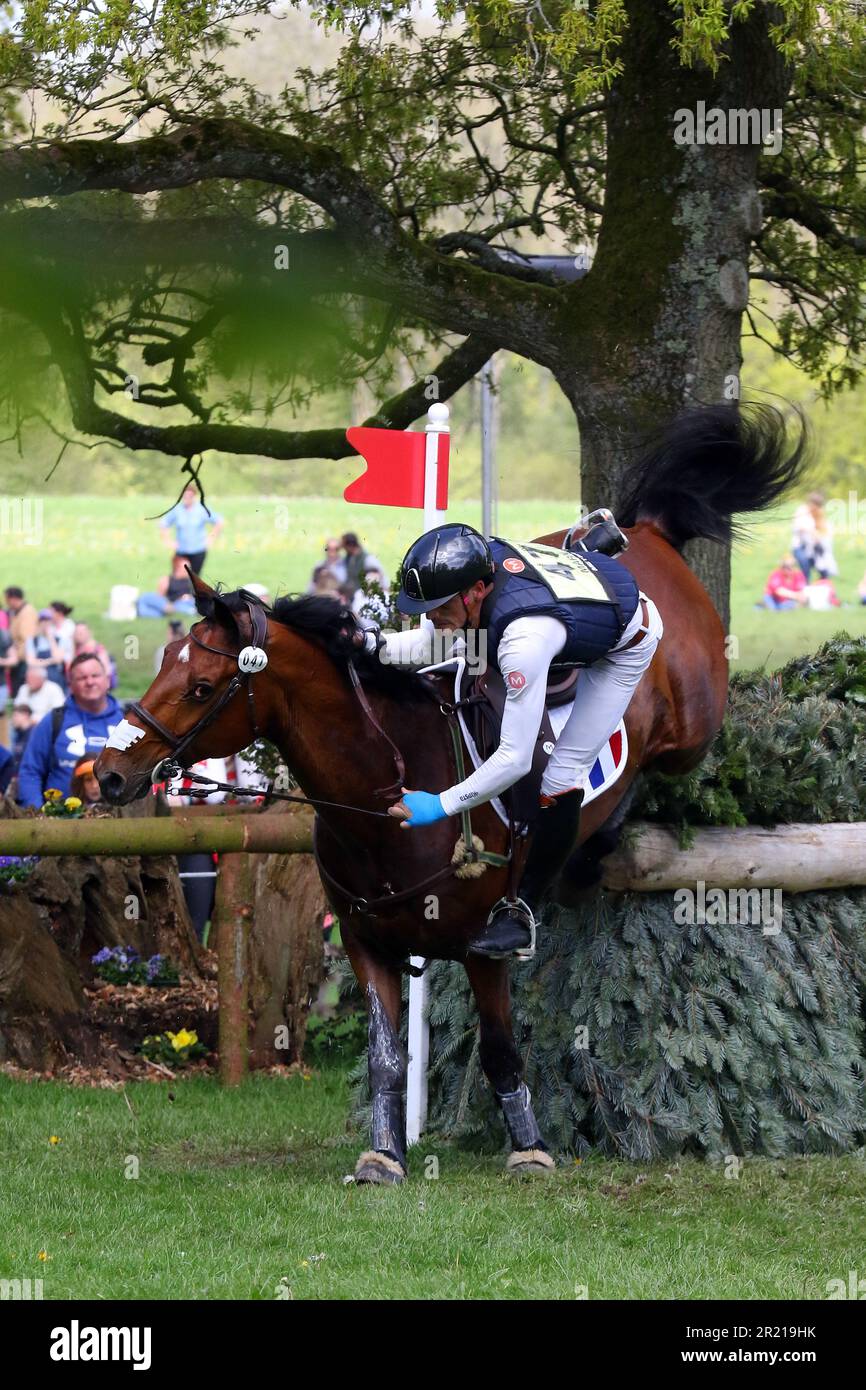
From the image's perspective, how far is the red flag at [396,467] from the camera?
6.79 m

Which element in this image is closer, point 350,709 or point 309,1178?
point 350,709

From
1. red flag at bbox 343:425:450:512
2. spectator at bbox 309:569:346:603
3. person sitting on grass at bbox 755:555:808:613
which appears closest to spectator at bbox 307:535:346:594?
spectator at bbox 309:569:346:603

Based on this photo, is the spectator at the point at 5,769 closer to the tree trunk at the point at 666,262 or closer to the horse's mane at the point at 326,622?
the tree trunk at the point at 666,262

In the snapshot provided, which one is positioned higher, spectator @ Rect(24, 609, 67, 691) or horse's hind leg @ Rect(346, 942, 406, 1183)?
spectator @ Rect(24, 609, 67, 691)

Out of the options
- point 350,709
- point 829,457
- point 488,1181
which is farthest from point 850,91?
point 829,457

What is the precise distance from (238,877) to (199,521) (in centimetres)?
1582

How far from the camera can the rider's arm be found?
5418 millimetres

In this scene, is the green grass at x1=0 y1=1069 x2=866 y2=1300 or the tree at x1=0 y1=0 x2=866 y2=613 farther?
the tree at x1=0 y1=0 x2=866 y2=613

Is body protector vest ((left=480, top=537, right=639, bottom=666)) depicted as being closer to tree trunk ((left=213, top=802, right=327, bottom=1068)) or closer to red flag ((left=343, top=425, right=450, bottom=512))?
red flag ((left=343, top=425, right=450, bottom=512))

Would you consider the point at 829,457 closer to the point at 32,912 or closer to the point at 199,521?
the point at 199,521

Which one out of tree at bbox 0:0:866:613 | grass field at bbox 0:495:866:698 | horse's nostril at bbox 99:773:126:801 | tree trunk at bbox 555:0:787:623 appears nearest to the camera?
horse's nostril at bbox 99:773:126:801

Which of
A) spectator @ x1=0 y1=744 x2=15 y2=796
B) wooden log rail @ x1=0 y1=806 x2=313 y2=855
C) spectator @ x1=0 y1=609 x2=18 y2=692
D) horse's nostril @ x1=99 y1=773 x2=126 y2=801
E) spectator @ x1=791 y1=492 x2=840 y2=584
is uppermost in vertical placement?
spectator @ x1=791 y1=492 x2=840 y2=584

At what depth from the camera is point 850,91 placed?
8.86 meters
